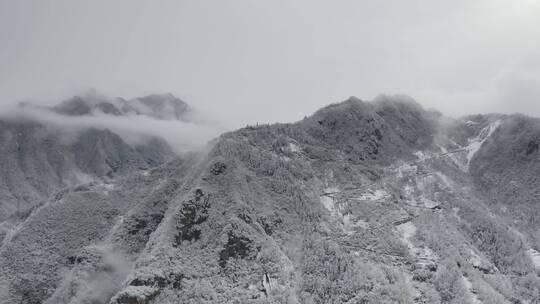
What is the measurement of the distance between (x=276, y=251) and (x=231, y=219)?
65.9 ft

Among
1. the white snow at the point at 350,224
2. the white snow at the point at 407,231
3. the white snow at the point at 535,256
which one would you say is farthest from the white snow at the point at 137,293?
the white snow at the point at 535,256

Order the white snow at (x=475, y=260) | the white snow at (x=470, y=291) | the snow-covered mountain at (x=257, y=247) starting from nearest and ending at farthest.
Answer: the white snow at (x=470, y=291)
the snow-covered mountain at (x=257, y=247)
the white snow at (x=475, y=260)

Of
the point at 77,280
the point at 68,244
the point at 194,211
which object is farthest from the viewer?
the point at 68,244

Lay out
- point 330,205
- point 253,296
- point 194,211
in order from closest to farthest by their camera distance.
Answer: point 253,296 → point 194,211 → point 330,205

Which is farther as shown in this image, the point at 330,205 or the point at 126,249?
the point at 330,205

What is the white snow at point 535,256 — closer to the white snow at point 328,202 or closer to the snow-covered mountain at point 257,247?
the snow-covered mountain at point 257,247

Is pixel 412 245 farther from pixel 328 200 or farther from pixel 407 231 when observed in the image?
pixel 328 200

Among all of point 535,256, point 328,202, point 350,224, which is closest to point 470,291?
point 350,224

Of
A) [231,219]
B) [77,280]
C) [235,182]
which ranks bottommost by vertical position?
[77,280]

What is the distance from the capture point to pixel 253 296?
142 metres

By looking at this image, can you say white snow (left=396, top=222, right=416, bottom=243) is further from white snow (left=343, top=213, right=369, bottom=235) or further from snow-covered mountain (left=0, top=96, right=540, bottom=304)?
white snow (left=343, top=213, right=369, bottom=235)

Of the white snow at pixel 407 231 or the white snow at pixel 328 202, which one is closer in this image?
the white snow at pixel 407 231

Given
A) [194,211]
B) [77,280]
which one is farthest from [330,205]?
[77,280]

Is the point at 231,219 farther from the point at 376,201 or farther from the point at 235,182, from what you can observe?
the point at 376,201
